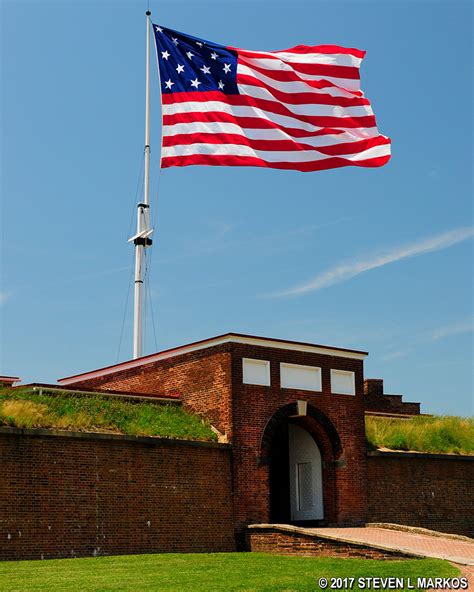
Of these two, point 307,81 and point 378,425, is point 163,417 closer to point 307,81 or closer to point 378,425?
point 378,425

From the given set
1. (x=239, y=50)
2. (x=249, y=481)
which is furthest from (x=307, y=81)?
(x=249, y=481)

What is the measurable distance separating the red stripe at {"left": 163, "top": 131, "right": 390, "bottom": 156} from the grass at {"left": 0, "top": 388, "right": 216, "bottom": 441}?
7608 mm

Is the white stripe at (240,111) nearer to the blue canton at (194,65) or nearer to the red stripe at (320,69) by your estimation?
the blue canton at (194,65)

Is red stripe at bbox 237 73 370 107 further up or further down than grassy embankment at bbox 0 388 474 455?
further up

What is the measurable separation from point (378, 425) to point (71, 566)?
14.0 meters

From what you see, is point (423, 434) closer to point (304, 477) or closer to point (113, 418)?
point (304, 477)

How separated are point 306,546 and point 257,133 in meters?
11.8

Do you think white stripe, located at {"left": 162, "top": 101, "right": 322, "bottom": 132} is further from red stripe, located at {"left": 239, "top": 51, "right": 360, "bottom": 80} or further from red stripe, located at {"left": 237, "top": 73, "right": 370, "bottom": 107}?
red stripe, located at {"left": 239, "top": 51, "right": 360, "bottom": 80}

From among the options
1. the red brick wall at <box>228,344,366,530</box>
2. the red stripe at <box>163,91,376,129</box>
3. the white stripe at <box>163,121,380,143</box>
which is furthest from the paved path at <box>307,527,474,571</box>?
the red stripe at <box>163,91,376,129</box>

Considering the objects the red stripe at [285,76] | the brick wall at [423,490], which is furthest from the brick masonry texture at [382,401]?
the red stripe at [285,76]

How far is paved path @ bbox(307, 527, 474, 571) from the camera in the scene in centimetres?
1979

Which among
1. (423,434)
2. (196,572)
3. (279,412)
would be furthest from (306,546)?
(423,434)

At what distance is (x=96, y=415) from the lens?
2397 centimetres

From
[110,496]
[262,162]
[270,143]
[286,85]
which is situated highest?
[286,85]
